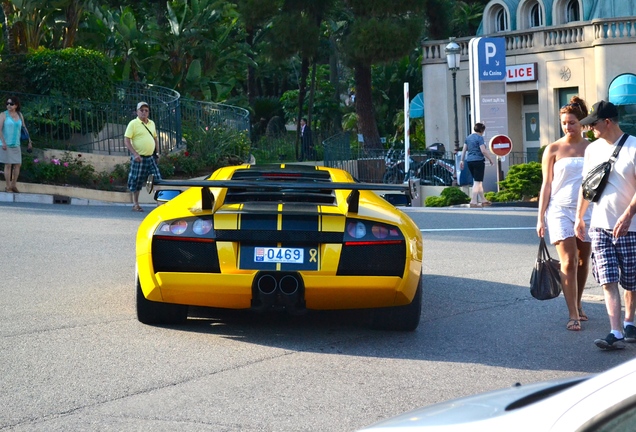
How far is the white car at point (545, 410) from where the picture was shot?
7.36 ft

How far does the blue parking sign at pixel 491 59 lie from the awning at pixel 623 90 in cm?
1033

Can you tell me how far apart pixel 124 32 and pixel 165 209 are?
23.1 meters

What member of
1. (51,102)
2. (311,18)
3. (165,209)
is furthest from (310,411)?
(311,18)

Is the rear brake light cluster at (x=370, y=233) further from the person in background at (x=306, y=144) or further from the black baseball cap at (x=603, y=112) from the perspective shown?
the person in background at (x=306, y=144)

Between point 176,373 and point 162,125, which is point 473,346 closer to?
point 176,373

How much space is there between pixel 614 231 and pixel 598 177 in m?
0.38

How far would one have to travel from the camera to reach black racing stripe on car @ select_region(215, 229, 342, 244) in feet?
22.6

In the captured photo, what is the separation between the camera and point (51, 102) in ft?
72.9

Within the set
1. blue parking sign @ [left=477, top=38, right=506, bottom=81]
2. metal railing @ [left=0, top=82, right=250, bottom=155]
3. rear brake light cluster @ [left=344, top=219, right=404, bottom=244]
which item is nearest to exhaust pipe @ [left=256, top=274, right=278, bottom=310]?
rear brake light cluster @ [left=344, top=219, right=404, bottom=244]

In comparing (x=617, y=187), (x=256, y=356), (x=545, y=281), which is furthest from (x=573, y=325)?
(x=256, y=356)

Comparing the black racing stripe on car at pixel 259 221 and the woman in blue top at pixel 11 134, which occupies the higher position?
the woman in blue top at pixel 11 134

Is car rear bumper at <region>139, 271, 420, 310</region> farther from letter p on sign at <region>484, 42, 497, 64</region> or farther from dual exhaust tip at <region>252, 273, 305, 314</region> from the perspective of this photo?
letter p on sign at <region>484, 42, 497, 64</region>

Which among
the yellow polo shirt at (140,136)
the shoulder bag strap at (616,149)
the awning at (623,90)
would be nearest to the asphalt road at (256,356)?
the shoulder bag strap at (616,149)

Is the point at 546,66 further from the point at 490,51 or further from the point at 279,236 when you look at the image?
the point at 279,236
